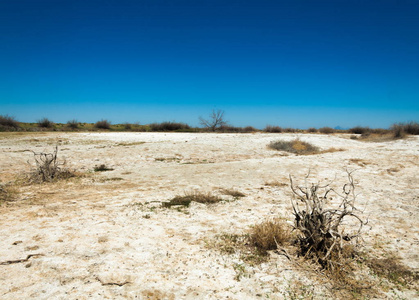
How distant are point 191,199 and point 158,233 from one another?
A: 5.59 feet

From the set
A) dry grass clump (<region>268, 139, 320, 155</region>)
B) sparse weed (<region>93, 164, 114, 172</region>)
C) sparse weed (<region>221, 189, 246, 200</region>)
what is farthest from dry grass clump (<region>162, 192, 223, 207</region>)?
dry grass clump (<region>268, 139, 320, 155</region>)

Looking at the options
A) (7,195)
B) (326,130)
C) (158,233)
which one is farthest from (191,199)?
(326,130)

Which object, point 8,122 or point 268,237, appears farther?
point 8,122

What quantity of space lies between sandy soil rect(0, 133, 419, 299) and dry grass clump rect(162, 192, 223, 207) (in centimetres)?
19

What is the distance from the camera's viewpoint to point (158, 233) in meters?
4.00

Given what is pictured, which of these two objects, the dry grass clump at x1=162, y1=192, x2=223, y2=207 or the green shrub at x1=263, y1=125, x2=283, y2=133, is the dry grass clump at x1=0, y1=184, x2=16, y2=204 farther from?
the green shrub at x1=263, y1=125, x2=283, y2=133

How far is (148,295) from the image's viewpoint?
8.57 feet

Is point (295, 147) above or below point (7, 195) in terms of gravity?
above

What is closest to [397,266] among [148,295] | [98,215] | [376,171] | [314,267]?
[314,267]

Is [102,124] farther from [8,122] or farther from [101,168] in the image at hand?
[101,168]

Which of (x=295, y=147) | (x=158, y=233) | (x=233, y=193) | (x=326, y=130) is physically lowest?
(x=158, y=233)

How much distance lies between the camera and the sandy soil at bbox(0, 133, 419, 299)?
2.76 metres

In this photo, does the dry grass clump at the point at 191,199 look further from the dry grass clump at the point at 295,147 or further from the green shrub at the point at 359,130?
the green shrub at the point at 359,130

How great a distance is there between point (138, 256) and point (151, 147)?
10.7m
